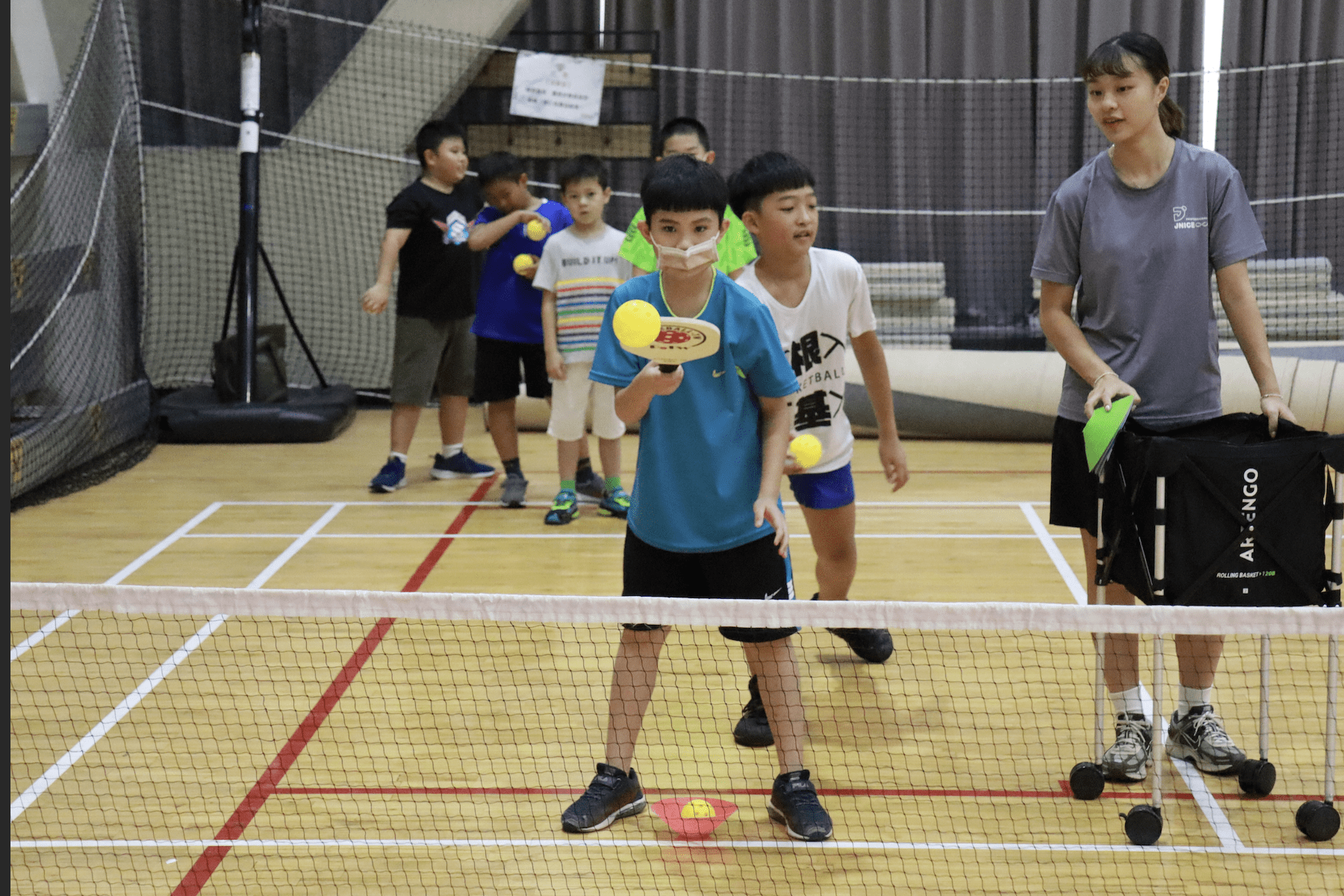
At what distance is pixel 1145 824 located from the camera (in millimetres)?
2949

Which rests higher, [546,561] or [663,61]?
[663,61]

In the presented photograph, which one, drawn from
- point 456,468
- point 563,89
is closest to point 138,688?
point 456,468

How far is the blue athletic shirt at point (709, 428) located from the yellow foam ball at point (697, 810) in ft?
2.08

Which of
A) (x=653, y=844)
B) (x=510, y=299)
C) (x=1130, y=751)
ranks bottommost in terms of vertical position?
(x=653, y=844)

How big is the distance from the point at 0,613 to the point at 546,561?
2.91 metres

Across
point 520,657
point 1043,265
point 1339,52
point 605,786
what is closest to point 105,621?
point 520,657

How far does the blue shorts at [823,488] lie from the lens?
376cm

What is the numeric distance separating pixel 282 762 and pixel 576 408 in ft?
9.08

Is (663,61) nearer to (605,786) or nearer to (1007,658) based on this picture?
(1007,658)

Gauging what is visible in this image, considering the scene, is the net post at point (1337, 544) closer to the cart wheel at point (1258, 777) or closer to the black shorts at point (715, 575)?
the cart wheel at point (1258, 777)

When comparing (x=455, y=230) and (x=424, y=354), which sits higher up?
(x=455, y=230)

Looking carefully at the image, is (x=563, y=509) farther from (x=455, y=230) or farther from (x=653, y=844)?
(x=653, y=844)

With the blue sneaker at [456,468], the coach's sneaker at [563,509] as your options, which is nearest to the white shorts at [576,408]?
the coach's sneaker at [563,509]

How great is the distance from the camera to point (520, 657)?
14.3 feet
